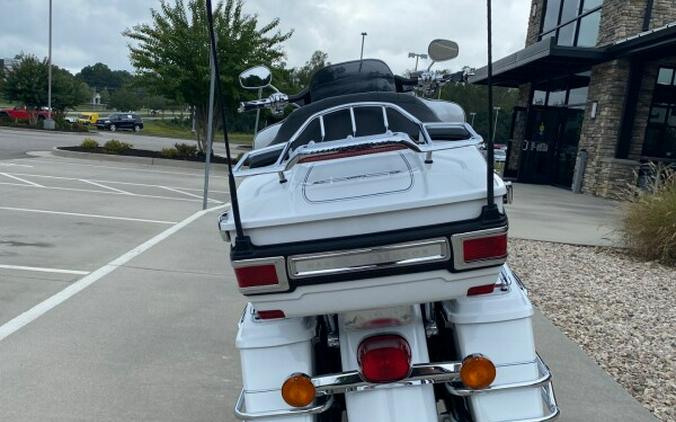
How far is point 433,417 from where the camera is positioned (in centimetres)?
212

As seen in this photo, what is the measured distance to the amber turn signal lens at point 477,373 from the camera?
2.12 m

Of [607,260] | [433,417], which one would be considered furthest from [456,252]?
[607,260]

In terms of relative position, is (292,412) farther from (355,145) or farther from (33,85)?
(33,85)

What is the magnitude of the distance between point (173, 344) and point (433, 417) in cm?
242

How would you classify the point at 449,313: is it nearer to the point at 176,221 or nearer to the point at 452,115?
the point at 452,115

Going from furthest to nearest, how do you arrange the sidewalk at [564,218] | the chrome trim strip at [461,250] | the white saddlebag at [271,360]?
the sidewalk at [564,218]
the white saddlebag at [271,360]
the chrome trim strip at [461,250]

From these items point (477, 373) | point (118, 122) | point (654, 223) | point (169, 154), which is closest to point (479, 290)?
point (477, 373)

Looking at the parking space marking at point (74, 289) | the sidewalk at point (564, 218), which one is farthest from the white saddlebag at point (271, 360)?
the sidewalk at point (564, 218)

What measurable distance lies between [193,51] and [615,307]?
14348 mm

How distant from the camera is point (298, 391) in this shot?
2105mm

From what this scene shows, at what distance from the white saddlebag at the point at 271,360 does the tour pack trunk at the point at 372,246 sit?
24cm

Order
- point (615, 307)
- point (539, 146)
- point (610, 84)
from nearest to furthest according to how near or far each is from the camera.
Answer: point (615, 307) → point (610, 84) → point (539, 146)

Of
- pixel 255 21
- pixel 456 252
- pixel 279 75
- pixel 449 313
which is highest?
A: pixel 255 21

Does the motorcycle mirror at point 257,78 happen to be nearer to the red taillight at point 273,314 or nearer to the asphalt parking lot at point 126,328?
the asphalt parking lot at point 126,328
